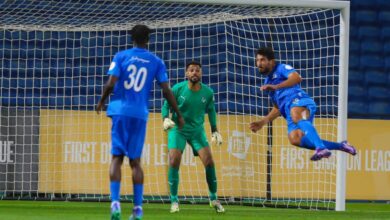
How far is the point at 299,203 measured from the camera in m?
14.3

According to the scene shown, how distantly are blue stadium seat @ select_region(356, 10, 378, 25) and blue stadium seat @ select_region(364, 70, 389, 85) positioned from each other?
1019 mm

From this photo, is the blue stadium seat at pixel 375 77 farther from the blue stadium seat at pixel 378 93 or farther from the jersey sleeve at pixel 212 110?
the jersey sleeve at pixel 212 110

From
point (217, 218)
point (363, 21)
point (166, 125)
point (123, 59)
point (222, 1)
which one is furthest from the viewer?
point (363, 21)

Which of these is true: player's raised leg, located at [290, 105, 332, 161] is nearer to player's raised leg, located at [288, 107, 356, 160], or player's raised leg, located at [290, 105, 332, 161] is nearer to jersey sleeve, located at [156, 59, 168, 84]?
player's raised leg, located at [288, 107, 356, 160]

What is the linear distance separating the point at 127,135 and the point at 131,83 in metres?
0.41

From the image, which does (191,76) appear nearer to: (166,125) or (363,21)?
(166,125)

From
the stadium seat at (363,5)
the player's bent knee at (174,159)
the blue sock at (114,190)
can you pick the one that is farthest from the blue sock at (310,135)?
the stadium seat at (363,5)

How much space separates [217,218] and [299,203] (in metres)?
4.57

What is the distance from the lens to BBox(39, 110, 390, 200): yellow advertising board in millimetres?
14234

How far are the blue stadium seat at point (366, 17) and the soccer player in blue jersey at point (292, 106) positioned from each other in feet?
26.9

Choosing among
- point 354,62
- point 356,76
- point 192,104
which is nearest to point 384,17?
point 354,62

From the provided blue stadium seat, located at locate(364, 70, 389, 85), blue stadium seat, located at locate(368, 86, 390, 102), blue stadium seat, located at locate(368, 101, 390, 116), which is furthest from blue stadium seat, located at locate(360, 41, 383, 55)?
blue stadium seat, located at locate(368, 101, 390, 116)

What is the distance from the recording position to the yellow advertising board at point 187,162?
14234mm

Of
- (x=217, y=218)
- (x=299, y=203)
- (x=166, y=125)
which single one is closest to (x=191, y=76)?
(x=166, y=125)
